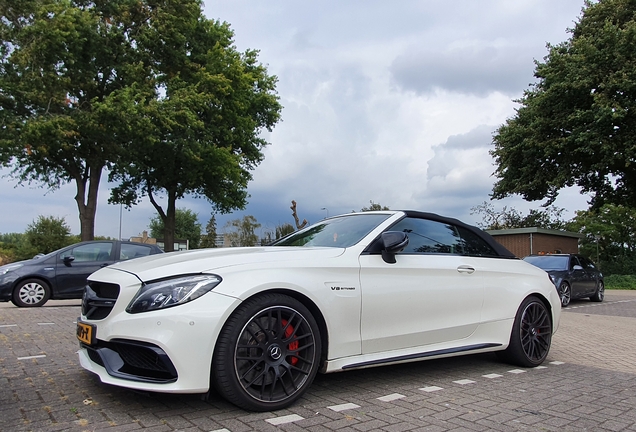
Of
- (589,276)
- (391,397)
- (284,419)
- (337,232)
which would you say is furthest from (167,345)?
(589,276)

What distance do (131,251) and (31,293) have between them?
6.95ft

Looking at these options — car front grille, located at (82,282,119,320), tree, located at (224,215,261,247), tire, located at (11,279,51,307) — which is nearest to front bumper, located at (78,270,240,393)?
car front grille, located at (82,282,119,320)

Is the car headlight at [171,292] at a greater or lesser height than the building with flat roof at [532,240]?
lesser

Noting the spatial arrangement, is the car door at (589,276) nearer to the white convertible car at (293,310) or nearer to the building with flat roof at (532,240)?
the building with flat roof at (532,240)

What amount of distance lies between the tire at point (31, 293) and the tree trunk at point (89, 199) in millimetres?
12913

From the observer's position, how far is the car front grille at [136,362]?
3105 mm

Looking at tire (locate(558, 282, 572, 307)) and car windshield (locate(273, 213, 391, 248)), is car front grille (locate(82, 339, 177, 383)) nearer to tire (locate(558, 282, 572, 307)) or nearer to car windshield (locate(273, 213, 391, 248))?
car windshield (locate(273, 213, 391, 248))

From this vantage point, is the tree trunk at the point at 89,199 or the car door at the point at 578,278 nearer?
the car door at the point at 578,278

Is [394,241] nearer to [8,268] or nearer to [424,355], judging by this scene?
[424,355]

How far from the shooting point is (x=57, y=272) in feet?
35.1

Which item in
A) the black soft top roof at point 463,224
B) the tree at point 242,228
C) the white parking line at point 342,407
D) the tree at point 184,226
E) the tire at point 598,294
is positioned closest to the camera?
the white parking line at point 342,407

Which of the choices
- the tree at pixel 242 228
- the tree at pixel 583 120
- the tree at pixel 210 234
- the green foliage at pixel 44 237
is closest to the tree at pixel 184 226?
the tree at pixel 210 234

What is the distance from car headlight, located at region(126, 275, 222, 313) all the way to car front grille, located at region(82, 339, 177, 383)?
0.76 feet

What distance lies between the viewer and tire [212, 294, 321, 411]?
3225mm
